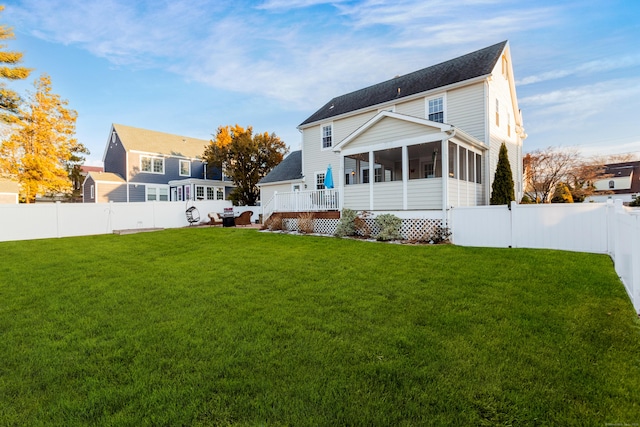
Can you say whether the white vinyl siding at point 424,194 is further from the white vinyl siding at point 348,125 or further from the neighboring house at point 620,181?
the neighboring house at point 620,181

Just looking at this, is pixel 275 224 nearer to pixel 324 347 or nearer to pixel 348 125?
pixel 348 125

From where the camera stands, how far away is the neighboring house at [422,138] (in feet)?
34.2

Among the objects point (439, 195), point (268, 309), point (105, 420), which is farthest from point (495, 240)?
point (105, 420)

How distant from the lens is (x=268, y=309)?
3.96 metres

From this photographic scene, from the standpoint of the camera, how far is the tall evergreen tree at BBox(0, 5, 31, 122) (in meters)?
13.4

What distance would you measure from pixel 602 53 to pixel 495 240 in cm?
1088

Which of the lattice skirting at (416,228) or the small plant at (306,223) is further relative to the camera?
the small plant at (306,223)

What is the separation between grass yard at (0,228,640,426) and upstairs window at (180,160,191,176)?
23815mm

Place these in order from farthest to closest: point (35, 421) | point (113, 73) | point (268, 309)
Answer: point (113, 73), point (268, 309), point (35, 421)

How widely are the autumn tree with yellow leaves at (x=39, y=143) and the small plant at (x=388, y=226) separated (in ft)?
74.7

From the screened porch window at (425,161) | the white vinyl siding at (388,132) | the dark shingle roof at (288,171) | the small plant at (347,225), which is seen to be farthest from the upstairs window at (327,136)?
the small plant at (347,225)

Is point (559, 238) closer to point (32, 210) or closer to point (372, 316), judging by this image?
point (372, 316)

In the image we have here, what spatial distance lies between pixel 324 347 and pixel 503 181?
12.1m

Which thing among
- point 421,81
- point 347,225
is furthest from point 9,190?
point 421,81
